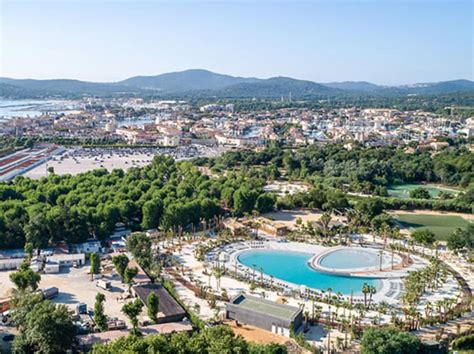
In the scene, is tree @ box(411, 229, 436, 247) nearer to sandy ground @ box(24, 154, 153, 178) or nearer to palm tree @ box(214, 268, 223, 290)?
palm tree @ box(214, 268, 223, 290)

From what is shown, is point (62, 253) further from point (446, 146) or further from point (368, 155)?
point (446, 146)

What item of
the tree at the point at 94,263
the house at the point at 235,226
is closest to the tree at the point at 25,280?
the tree at the point at 94,263

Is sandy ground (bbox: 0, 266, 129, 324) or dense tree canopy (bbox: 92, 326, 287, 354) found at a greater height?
dense tree canopy (bbox: 92, 326, 287, 354)

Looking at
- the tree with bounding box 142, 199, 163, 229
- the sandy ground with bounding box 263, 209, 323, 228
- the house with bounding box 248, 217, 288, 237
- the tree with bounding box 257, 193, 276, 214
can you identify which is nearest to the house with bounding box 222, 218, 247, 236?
the house with bounding box 248, 217, 288, 237

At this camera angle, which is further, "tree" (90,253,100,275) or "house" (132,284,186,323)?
"tree" (90,253,100,275)

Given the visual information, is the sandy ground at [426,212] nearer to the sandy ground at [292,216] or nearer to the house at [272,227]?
the sandy ground at [292,216]
